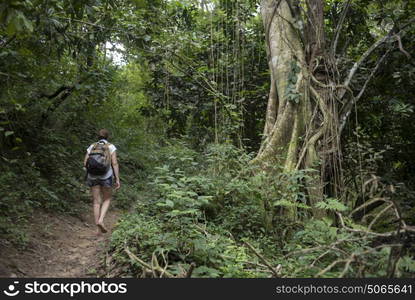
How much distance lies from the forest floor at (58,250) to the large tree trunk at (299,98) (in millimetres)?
2539

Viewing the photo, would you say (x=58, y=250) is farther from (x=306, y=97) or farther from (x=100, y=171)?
(x=306, y=97)

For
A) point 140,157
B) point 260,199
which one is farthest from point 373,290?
point 140,157

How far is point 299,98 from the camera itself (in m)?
6.28

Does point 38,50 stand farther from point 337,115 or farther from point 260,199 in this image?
point 337,115

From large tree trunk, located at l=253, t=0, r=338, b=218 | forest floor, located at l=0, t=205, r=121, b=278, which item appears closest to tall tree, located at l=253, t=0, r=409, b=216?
large tree trunk, located at l=253, t=0, r=338, b=218

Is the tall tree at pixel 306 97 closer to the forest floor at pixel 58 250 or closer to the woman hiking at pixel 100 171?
the woman hiking at pixel 100 171

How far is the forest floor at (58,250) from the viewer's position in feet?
14.3

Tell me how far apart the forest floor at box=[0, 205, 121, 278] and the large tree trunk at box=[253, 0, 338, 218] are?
2.54 m

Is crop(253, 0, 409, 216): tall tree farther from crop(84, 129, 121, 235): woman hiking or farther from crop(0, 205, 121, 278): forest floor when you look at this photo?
crop(0, 205, 121, 278): forest floor

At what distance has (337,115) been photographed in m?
6.31

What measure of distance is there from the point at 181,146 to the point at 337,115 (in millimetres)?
3297

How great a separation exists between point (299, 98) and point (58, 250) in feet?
13.1

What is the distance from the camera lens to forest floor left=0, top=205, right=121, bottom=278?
4.36m

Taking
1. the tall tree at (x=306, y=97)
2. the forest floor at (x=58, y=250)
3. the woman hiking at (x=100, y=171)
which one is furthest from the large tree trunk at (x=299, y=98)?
the forest floor at (x=58, y=250)
